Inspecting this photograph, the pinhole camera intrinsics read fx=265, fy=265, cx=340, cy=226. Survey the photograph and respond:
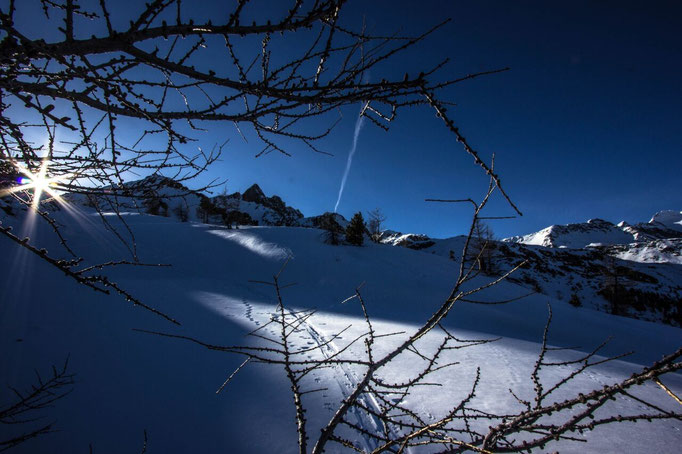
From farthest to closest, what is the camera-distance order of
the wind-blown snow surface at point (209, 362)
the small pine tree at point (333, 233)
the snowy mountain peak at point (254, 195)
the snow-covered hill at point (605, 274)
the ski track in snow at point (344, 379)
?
the snowy mountain peak at point (254, 195) < the snow-covered hill at point (605, 274) < the small pine tree at point (333, 233) < the ski track in snow at point (344, 379) < the wind-blown snow surface at point (209, 362)

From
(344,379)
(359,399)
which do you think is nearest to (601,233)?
(344,379)

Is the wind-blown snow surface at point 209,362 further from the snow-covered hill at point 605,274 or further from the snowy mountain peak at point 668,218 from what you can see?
the snowy mountain peak at point 668,218

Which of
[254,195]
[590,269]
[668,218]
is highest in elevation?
[668,218]

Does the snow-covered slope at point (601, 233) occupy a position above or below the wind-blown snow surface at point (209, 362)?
above

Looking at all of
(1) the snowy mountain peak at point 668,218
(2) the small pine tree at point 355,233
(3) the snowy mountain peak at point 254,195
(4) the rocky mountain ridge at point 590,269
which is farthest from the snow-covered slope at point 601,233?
(2) the small pine tree at point 355,233

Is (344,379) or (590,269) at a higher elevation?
(590,269)

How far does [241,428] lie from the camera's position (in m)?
2.92

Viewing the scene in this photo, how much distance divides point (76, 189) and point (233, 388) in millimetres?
3388

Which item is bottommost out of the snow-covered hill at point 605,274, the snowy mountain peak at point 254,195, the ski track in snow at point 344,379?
the ski track in snow at point 344,379

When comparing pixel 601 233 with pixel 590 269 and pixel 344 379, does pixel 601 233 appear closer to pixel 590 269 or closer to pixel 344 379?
pixel 590 269

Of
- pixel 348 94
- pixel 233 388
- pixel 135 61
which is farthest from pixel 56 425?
pixel 348 94

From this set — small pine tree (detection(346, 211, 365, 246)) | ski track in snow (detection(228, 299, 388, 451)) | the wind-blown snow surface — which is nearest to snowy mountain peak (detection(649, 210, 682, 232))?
small pine tree (detection(346, 211, 365, 246))

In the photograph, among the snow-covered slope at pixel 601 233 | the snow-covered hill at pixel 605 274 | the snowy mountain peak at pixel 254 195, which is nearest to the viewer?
the snow-covered hill at pixel 605 274

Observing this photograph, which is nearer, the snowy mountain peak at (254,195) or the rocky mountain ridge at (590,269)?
the rocky mountain ridge at (590,269)
